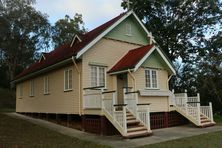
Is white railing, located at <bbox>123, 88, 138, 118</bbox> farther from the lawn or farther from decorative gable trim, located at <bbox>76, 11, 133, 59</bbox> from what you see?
decorative gable trim, located at <bbox>76, 11, 133, 59</bbox>

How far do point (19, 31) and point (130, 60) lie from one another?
36.7 metres

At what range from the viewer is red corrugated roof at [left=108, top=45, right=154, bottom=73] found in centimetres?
1592

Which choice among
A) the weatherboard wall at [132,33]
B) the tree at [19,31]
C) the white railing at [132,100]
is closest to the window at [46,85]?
the weatherboard wall at [132,33]

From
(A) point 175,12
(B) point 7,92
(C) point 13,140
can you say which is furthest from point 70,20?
(C) point 13,140

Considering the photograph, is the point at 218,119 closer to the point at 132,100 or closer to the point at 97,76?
the point at 132,100

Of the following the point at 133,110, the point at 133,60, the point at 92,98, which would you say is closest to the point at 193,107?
the point at 133,110

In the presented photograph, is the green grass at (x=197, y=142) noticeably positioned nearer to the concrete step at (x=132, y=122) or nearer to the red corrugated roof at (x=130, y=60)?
the concrete step at (x=132, y=122)

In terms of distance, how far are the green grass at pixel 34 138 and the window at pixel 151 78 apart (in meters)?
6.51

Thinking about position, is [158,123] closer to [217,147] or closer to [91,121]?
[91,121]

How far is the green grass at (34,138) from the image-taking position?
37.2 feet

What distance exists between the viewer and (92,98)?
602 inches

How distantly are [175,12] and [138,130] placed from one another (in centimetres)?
2162

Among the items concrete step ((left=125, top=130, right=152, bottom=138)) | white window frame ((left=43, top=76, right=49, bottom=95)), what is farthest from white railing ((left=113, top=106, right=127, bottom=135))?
white window frame ((left=43, top=76, right=49, bottom=95))

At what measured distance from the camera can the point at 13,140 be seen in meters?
12.1
